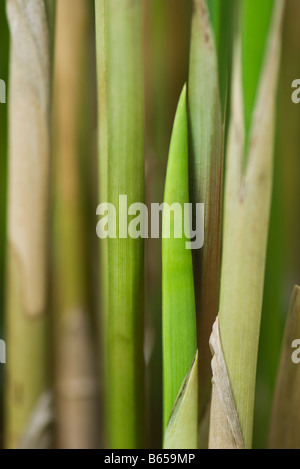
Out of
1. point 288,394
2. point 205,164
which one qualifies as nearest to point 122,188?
point 205,164

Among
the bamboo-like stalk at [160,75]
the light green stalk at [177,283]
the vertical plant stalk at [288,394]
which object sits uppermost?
the bamboo-like stalk at [160,75]

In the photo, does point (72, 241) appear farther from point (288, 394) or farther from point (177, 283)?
point (288, 394)

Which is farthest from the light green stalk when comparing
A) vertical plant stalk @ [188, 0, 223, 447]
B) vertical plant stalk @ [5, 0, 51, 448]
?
vertical plant stalk @ [5, 0, 51, 448]

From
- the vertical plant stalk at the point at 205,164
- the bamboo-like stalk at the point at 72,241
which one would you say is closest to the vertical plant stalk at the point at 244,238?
the vertical plant stalk at the point at 205,164

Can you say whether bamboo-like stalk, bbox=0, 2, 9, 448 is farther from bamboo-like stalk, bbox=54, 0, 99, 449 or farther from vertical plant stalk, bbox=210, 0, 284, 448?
vertical plant stalk, bbox=210, 0, 284, 448

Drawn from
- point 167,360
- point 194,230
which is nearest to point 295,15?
point 194,230

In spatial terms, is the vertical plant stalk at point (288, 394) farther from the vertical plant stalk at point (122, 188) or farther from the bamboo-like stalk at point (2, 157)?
the bamboo-like stalk at point (2, 157)
